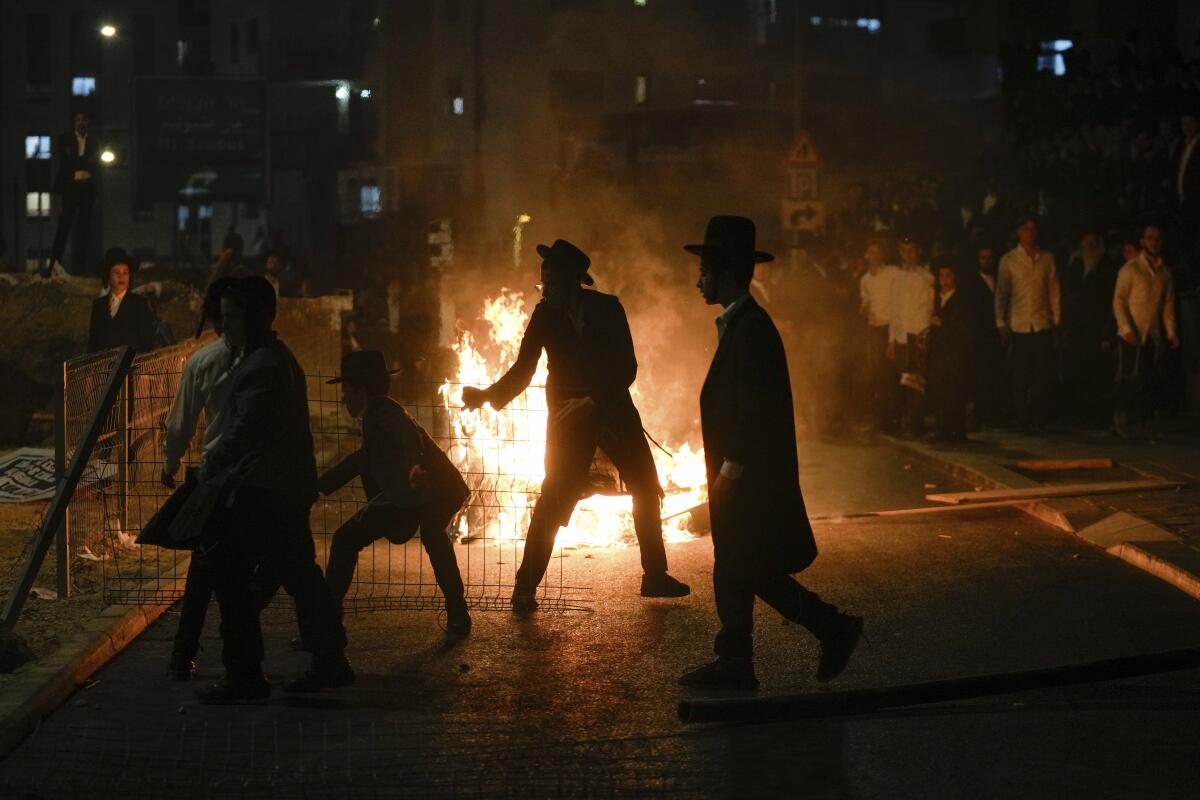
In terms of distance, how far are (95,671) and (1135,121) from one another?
47.2ft

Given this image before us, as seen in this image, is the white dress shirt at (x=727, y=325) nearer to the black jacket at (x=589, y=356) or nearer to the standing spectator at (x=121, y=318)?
the black jacket at (x=589, y=356)

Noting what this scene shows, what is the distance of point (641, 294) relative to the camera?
1611cm

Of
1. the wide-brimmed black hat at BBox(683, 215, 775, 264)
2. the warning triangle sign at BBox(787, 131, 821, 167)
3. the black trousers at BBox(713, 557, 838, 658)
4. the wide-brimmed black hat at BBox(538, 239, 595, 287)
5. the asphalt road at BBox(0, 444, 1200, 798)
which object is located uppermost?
the warning triangle sign at BBox(787, 131, 821, 167)

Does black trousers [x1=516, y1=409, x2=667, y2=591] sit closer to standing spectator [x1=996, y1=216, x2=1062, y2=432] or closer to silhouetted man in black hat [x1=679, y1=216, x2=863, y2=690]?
silhouetted man in black hat [x1=679, y1=216, x2=863, y2=690]

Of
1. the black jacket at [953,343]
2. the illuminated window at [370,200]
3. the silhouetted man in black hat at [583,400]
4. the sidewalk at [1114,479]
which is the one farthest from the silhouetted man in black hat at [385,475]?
the illuminated window at [370,200]

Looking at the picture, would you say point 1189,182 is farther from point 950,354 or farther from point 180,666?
point 180,666

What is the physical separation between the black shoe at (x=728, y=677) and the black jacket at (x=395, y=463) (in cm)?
157

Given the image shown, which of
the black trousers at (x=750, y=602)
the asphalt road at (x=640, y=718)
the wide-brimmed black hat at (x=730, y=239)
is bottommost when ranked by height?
the asphalt road at (x=640, y=718)

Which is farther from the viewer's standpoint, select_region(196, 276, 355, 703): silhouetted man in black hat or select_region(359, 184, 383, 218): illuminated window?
select_region(359, 184, 383, 218): illuminated window

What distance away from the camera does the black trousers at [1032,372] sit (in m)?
15.9

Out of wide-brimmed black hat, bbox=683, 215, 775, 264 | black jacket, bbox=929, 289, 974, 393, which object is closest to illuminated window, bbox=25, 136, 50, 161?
black jacket, bbox=929, 289, 974, 393

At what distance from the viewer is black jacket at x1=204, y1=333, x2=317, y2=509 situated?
649 centimetres

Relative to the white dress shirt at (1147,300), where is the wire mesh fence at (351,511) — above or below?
below

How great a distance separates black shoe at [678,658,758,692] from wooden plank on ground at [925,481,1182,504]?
5.45 meters
